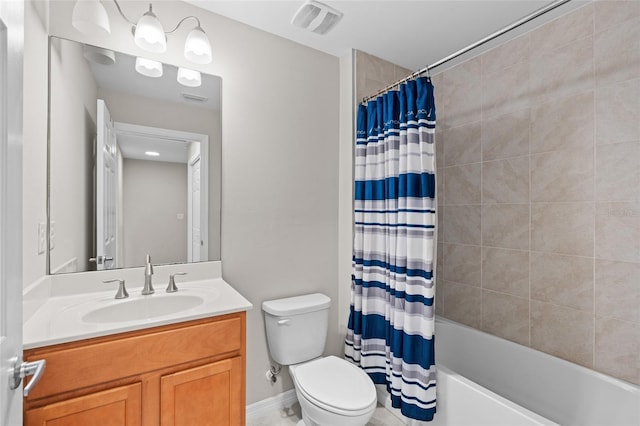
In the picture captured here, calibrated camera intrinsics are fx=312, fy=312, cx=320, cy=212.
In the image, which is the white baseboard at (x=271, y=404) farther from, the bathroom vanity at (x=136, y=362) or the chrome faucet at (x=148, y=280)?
the chrome faucet at (x=148, y=280)

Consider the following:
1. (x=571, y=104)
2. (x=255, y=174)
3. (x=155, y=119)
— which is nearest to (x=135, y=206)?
(x=155, y=119)

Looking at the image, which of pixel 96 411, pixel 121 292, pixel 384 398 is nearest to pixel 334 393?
pixel 384 398

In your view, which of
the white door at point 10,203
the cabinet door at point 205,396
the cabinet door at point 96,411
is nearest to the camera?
the white door at point 10,203

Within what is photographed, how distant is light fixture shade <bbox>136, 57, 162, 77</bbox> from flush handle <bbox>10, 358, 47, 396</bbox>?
1.41 metres

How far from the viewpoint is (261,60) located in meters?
1.95

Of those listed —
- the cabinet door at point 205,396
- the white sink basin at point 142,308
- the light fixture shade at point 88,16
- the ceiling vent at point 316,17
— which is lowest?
the cabinet door at point 205,396

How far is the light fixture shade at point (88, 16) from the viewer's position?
52.3 inches

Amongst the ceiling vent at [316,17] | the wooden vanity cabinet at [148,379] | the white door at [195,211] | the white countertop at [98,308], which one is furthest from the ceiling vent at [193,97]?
the wooden vanity cabinet at [148,379]

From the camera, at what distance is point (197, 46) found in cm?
160

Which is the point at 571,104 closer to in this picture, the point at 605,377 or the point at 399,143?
the point at 399,143

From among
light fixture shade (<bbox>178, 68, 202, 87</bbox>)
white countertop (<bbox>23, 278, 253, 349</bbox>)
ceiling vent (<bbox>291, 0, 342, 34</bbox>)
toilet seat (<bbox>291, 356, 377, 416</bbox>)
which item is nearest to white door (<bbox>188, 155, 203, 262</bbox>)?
white countertop (<bbox>23, 278, 253, 349</bbox>)

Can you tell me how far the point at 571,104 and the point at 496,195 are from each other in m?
0.65

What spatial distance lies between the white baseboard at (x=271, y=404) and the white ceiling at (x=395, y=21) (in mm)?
2335

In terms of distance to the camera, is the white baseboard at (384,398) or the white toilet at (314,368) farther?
the white baseboard at (384,398)
